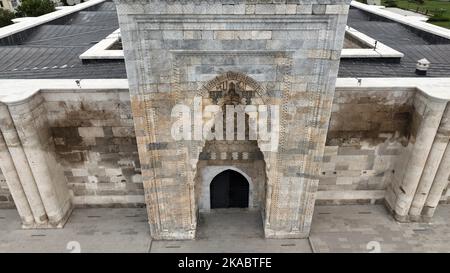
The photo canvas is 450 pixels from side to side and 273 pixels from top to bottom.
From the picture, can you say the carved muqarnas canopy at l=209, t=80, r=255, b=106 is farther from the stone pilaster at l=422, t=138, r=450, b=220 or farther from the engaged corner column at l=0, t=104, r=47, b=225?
the stone pilaster at l=422, t=138, r=450, b=220

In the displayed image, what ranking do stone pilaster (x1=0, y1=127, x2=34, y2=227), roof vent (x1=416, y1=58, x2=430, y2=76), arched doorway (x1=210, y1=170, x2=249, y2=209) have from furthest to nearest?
1. roof vent (x1=416, y1=58, x2=430, y2=76)
2. arched doorway (x1=210, y1=170, x2=249, y2=209)
3. stone pilaster (x1=0, y1=127, x2=34, y2=227)

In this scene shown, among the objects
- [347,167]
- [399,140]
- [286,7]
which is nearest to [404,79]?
[399,140]

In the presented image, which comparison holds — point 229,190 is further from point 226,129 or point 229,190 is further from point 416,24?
point 416,24

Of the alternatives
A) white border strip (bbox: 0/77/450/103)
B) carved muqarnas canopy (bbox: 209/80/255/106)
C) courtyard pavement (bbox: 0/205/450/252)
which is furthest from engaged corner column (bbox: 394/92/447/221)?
carved muqarnas canopy (bbox: 209/80/255/106)

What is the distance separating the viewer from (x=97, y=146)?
10789 millimetres

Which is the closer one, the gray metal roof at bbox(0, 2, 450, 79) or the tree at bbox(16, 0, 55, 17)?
the gray metal roof at bbox(0, 2, 450, 79)

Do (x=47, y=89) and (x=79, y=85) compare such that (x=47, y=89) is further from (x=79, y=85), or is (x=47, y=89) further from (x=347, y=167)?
(x=347, y=167)

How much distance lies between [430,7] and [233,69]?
6604cm

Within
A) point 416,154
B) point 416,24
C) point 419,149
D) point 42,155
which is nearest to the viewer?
point 42,155

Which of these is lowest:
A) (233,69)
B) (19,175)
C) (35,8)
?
(19,175)

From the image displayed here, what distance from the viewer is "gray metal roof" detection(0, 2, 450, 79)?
481 inches

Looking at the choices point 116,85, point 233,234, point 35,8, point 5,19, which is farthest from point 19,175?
point 5,19

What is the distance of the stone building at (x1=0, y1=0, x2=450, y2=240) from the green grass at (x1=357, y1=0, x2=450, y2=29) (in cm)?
4179

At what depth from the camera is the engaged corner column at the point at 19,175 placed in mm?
9367
